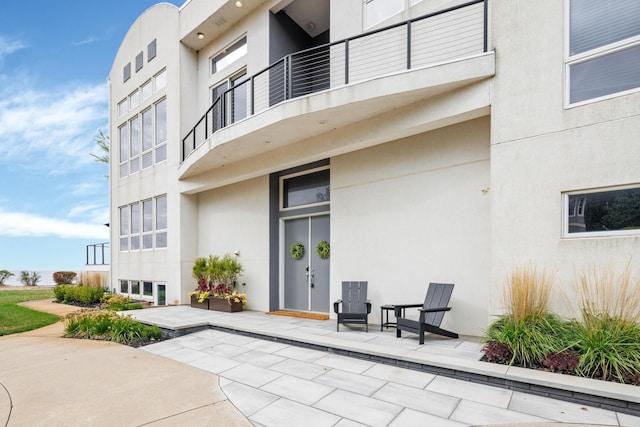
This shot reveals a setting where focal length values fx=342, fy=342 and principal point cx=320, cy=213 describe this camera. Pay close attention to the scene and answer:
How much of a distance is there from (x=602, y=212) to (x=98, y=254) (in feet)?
67.6

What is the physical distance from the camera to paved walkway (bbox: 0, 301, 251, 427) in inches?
137

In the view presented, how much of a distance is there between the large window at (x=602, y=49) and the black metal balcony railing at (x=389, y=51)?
4.01ft

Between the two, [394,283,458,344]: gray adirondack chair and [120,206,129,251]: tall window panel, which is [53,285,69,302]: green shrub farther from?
[394,283,458,344]: gray adirondack chair

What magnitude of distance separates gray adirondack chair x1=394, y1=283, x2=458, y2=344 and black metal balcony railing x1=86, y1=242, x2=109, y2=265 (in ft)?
56.0

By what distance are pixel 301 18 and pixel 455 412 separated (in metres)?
9.89

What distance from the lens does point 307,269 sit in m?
8.94

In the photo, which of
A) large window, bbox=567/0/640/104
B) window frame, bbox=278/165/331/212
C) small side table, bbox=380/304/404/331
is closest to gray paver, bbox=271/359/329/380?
small side table, bbox=380/304/404/331

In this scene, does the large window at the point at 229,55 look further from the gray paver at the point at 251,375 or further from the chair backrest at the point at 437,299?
the gray paver at the point at 251,375

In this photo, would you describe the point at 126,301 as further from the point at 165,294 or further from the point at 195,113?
the point at 195,113

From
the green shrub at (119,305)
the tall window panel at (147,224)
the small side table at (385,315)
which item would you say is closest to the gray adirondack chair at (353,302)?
the small side table at (385,315)

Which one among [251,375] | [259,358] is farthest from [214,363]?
[251,375]

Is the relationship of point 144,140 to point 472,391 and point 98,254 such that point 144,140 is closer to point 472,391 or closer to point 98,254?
point 98,254

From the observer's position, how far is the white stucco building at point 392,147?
14.6 feet

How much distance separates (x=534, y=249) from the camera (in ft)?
15.5
